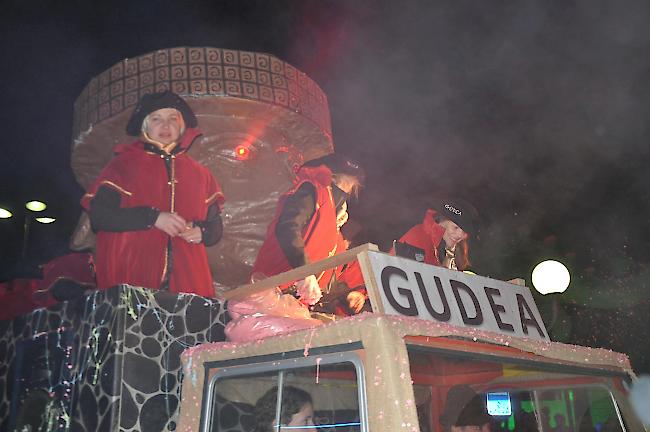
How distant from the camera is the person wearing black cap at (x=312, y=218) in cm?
411

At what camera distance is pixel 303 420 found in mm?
2123

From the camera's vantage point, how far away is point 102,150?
4.13 meters

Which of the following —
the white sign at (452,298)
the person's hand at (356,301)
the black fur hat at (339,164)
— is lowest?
the white sign at (452,298)

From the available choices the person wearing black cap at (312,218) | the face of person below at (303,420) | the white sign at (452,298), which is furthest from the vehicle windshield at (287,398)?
the person wearing black cap at (312,218)

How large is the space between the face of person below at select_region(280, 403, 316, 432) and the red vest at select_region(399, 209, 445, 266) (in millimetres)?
2817

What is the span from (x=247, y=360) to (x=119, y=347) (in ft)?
2.13

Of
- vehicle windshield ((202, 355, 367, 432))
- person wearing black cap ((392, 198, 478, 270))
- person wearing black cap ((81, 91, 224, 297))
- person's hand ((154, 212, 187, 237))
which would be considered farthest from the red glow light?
vehicle windshield ((202, 355, 367, 432))

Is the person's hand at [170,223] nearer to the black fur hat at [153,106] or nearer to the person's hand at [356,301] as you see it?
the black fur hat at [153,106]

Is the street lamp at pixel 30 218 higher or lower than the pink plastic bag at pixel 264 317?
higher

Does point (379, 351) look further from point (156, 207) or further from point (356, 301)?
point (356, 301)

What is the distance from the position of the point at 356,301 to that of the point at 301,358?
7.51 feet

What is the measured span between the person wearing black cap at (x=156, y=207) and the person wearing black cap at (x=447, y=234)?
6.15ft

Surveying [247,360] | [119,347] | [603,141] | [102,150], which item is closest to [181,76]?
[102,150]

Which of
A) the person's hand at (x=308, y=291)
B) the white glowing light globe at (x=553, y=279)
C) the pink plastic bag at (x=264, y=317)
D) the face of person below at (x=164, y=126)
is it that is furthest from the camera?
the white glowing light globe at (x=553, y=279)
